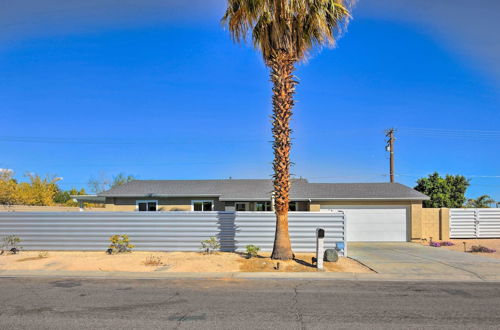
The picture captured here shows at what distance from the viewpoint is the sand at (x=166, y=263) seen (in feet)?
38.1

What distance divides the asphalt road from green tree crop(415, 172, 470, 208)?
20748 mm

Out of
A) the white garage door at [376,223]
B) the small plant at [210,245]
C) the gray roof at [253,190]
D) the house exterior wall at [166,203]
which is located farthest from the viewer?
the house exterior wall at [166,203]

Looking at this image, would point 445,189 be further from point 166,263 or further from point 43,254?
point 43,254

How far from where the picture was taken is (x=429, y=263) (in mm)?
12719

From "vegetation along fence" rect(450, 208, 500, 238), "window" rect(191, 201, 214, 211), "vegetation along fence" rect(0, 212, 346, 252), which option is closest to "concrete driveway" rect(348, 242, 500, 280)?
"vegetation along fence" rect(0, 212, 346, 252)

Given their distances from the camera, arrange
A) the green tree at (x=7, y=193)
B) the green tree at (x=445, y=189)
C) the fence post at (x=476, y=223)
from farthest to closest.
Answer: the green tree at (x=7, y=193) → the green tree at (x=445, y=189) → the fence post at (x=476, y=223)

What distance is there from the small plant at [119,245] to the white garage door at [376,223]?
10.6 metres

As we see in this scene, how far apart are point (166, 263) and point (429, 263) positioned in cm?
882

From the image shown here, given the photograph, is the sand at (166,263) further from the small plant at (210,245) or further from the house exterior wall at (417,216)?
the house exterior wall at (417,216)

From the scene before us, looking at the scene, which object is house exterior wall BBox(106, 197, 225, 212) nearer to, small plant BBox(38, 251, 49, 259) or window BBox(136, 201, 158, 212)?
window BBox(136, 201, 158, 212)

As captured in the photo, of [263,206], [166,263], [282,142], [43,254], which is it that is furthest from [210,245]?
[263,206]

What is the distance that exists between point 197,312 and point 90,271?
5895mm

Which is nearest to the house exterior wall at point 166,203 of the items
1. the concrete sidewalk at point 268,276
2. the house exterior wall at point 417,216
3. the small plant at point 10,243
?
the house exterior wall at point 417,216

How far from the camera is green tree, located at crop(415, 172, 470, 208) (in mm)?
28672
